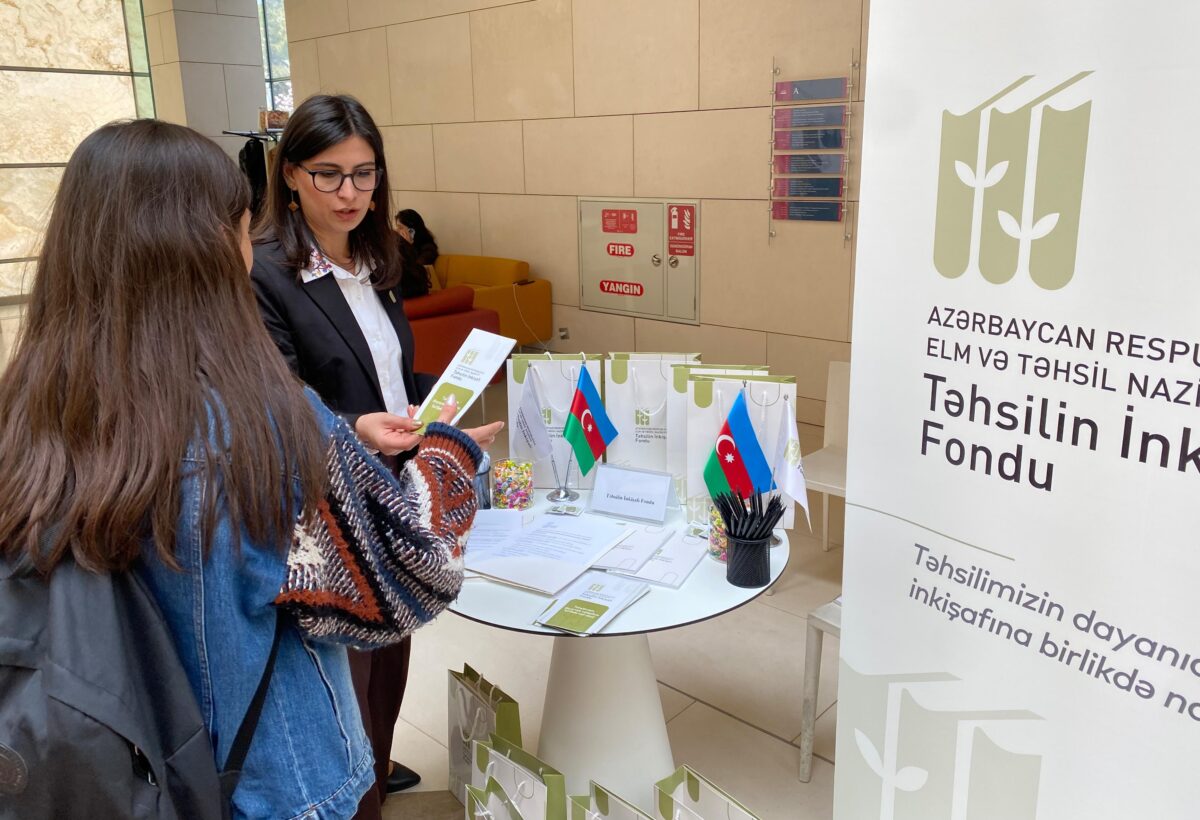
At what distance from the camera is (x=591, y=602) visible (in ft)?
5.57

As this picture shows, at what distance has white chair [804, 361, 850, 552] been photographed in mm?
3361

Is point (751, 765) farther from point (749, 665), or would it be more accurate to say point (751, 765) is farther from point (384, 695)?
point (384, 695)

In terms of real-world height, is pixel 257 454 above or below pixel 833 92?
below

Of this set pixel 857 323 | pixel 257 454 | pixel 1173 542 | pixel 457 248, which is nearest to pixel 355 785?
pixel 257 454

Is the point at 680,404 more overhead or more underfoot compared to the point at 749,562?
more overhead

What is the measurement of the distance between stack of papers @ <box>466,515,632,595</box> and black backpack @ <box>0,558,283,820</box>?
0.88m

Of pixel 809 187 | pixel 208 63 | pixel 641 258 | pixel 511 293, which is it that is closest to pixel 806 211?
pixel 809 187

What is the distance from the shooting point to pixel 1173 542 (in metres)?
0.82

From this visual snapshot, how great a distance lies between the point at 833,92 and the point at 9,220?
4.97 metres

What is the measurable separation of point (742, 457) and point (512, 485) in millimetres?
560

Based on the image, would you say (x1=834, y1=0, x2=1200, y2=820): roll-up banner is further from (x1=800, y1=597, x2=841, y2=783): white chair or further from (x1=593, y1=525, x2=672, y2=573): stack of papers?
(x1=800, y1=597, x2=841, y2=783): white chair

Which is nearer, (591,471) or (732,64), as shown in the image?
(591,471)

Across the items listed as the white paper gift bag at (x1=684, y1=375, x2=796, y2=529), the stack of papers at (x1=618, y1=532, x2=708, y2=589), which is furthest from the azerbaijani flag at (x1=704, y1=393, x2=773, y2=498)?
the stack of papers at (x1=618, y1=532, x2=708, y2=589)

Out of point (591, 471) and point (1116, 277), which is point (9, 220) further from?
point (1116, 277)
